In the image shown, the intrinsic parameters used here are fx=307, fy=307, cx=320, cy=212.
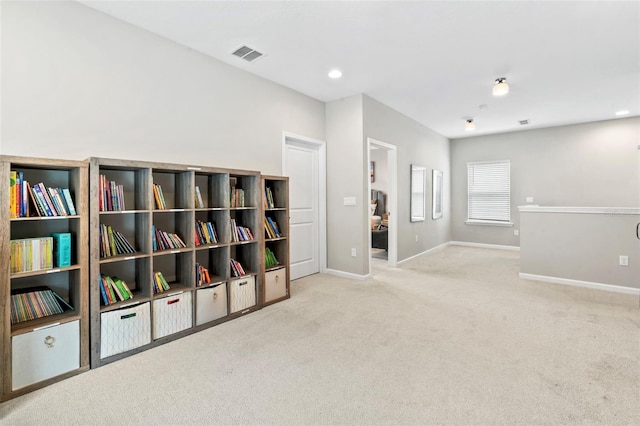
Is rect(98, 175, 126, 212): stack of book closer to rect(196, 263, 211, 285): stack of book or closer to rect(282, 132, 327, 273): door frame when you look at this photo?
rect(196, 263, 211, 285): stack of book

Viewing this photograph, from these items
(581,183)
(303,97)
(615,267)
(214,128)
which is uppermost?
(303,97)

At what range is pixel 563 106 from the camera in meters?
4.89

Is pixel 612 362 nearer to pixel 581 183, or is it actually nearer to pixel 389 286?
pixel 389 286

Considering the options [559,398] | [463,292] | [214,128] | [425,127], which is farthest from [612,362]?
[425,127]

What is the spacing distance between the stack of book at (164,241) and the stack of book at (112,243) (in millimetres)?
170

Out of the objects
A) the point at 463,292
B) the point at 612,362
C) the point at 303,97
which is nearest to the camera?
the point at 612,362

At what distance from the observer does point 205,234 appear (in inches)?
112

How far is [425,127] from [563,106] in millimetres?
2186

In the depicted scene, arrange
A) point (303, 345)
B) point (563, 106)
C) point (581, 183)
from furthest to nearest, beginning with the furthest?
point (581, 183), point (563, 106), point (303, 345)

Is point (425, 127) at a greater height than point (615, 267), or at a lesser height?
greater

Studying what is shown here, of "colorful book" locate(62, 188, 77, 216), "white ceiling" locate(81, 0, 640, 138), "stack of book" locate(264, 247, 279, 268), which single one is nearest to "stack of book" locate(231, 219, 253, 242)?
"stack of book" locate(264, 247, 279, 268)

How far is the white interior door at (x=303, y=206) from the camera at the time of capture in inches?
170

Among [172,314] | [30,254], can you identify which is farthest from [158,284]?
[30,254]

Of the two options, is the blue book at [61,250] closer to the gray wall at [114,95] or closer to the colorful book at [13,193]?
the colorful book at [13,193]
